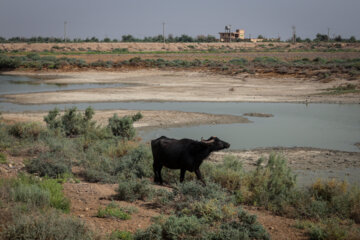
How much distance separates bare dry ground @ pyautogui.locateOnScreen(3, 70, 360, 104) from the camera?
1129 inches

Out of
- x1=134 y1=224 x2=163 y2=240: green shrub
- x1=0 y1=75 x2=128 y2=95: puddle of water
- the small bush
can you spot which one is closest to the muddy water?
the small bush

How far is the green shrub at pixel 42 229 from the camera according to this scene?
5709 mm

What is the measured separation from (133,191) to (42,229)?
334 centimetres

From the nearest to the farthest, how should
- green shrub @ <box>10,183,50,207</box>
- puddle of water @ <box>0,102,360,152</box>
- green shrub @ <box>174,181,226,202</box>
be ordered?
1. green shrub @ <box>10,183,50,207</box>
2. green shrub @ <box>174,181,226,202</box>
3. puddle of water @ <box>0,102,360,152</box>

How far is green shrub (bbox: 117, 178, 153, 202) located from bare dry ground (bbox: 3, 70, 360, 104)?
1982 cm

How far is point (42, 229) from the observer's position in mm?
5688

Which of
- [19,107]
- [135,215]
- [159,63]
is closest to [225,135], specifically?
[135,215]

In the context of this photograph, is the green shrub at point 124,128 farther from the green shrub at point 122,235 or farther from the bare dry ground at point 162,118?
the green shrub at point 122,235

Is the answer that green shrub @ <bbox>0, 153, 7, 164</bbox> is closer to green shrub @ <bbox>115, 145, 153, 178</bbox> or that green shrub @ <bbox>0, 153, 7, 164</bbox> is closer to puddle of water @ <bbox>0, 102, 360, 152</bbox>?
green shrub @ <bbox>115, 145, 153, 178</bbox>

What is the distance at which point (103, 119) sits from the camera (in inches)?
820

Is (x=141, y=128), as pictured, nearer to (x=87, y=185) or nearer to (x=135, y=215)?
(x=87, y=185)

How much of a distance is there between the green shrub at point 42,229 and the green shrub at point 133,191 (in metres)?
2.67

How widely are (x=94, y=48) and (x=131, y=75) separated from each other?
52181mm

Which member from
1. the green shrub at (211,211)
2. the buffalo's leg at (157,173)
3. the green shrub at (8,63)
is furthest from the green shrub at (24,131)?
the green shrub at (8,63)
